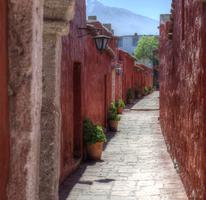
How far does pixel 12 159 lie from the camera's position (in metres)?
2.77

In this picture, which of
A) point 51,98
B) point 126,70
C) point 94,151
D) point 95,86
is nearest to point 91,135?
point 94,151

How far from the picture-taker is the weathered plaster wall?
2734 millimetres

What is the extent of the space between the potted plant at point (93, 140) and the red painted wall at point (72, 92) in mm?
316

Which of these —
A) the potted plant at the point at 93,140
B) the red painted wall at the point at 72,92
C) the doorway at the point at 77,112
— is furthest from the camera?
the potted plant at the point at 93,140

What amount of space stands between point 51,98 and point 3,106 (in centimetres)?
156

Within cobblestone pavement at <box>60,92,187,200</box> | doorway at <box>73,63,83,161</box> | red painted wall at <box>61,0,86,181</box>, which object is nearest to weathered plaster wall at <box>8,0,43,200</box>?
cobblestone pavement at <box>60,92,187,200</box>

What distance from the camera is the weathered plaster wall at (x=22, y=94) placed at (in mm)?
2734

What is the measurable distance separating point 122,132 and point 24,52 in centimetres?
1535

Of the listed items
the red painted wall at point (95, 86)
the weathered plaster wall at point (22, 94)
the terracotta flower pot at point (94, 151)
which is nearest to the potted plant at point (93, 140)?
the terracotta flower pot at point (94, 151)

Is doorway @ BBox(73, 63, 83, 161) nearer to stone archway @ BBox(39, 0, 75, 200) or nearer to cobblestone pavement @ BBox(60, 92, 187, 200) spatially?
cobblestone pavement @ BBox(60, 92, 187, 200)

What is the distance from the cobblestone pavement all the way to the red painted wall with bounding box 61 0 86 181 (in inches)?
15.1

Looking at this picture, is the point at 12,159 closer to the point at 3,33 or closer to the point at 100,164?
the point at 3,33

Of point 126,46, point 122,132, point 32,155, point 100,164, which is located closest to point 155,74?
point 126,46

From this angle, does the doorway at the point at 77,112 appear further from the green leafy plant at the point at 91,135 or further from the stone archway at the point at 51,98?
the stone archway at the point at 51,98
